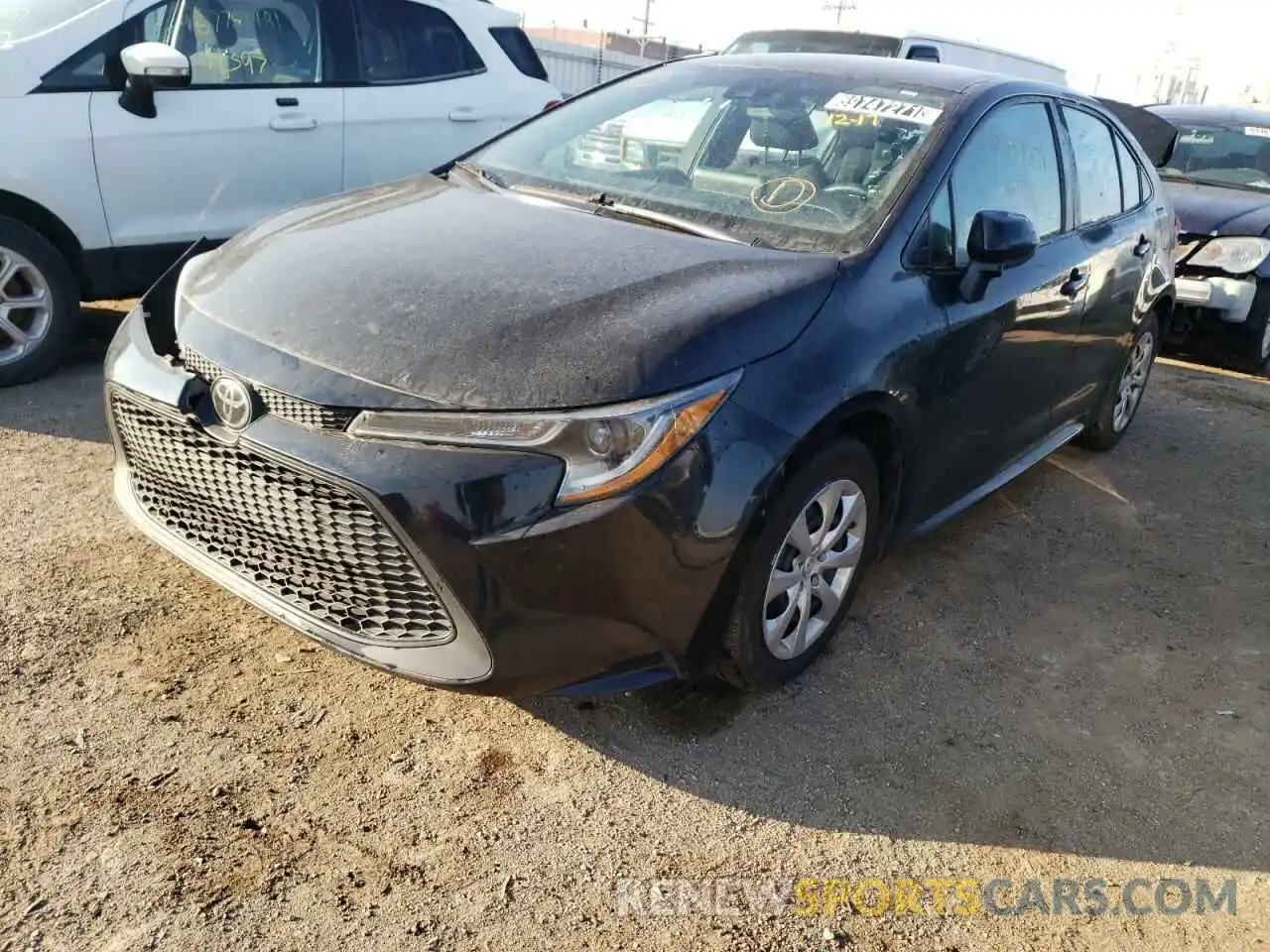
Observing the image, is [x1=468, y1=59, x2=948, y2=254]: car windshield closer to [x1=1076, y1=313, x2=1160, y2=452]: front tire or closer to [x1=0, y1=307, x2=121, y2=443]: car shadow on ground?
[x1=0, y1=307, x2=121, y2=443]: car shadow on ground

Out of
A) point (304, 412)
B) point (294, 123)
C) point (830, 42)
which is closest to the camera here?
point (304, 412)

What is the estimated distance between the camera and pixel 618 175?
11.4ft

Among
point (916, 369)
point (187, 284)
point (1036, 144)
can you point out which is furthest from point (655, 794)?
point (1036, 144)

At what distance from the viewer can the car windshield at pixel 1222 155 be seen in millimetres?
8000

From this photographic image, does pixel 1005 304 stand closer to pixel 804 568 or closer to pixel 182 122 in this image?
pixel 804 568

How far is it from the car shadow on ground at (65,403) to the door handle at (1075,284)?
3661 millimetres

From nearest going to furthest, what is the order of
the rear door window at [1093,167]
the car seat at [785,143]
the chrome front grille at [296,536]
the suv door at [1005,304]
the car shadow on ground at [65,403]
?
the chrome front grille at [296,536]
the suv door at [1005,304]
the car seat at [785,143]
the rear door window at [1093,167]
the car shadow on ground at [65,403]

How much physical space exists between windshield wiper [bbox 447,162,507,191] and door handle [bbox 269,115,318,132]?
1.77 meters

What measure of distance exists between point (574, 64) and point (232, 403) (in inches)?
671

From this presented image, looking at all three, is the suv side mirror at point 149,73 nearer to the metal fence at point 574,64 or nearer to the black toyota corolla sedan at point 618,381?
the black toyota corolla sedan at point 618,381

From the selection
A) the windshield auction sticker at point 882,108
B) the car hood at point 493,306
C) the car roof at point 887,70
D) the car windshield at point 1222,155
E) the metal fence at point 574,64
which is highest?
the car roof at point 887,70

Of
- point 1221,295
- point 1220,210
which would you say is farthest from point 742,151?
point 1220,210

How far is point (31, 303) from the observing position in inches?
179

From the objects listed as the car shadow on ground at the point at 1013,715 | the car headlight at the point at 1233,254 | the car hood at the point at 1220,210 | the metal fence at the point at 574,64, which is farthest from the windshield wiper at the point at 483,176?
the metal fence at the point at 574,64
